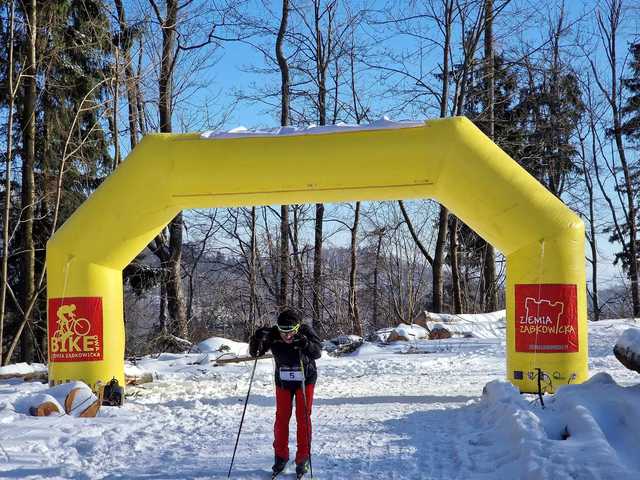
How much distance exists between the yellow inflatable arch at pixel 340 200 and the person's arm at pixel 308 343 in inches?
146

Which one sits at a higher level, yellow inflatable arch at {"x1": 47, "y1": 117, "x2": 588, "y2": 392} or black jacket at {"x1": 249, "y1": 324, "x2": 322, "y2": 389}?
yellow inflatable arch at {"x1": 47, "y1": 117, "x2": 588, "y2": 392}

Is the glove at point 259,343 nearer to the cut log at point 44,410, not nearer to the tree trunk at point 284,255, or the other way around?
the cut log at point 44,410

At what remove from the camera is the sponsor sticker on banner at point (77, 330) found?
906cm

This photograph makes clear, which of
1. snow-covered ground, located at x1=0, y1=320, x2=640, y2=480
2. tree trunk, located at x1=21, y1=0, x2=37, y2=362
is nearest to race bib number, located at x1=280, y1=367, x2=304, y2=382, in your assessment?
snow-covered ground, located at x1=0, y1=320, x2=640, y2=480

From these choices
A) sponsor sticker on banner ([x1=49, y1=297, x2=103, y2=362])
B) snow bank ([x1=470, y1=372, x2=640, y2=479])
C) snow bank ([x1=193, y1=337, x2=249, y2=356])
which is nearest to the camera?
snow bank ([x1=470, y1=372, x2=640, y2=479])

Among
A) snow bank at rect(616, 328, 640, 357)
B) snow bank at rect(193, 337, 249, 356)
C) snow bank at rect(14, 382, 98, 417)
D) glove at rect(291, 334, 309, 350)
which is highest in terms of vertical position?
glove at rect(291, 334, 309, 350)

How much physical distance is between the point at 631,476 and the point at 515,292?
184 inches

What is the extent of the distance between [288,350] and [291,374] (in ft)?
0.67

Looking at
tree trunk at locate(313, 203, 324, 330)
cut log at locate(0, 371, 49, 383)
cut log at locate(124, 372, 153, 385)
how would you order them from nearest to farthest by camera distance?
cut log at locate(124, 372, 153, 385), cut log at locate(0, 371, 49, 383), tree trunk at locate(313, 203, 324, 330)

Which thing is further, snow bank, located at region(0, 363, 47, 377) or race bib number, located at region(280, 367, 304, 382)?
snow bank, located at region(0, 363, 47, 377)

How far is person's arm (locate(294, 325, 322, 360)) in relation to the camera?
550 cm

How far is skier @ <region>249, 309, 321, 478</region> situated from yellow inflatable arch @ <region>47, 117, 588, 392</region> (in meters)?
3.71

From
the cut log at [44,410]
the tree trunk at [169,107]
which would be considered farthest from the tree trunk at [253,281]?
the cut log at [44,410]

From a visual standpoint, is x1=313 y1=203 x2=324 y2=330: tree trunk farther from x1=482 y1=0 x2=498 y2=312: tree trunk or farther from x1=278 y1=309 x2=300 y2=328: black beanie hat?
x1=278 y1=309 x2=300 y2=328: black beanie hat
